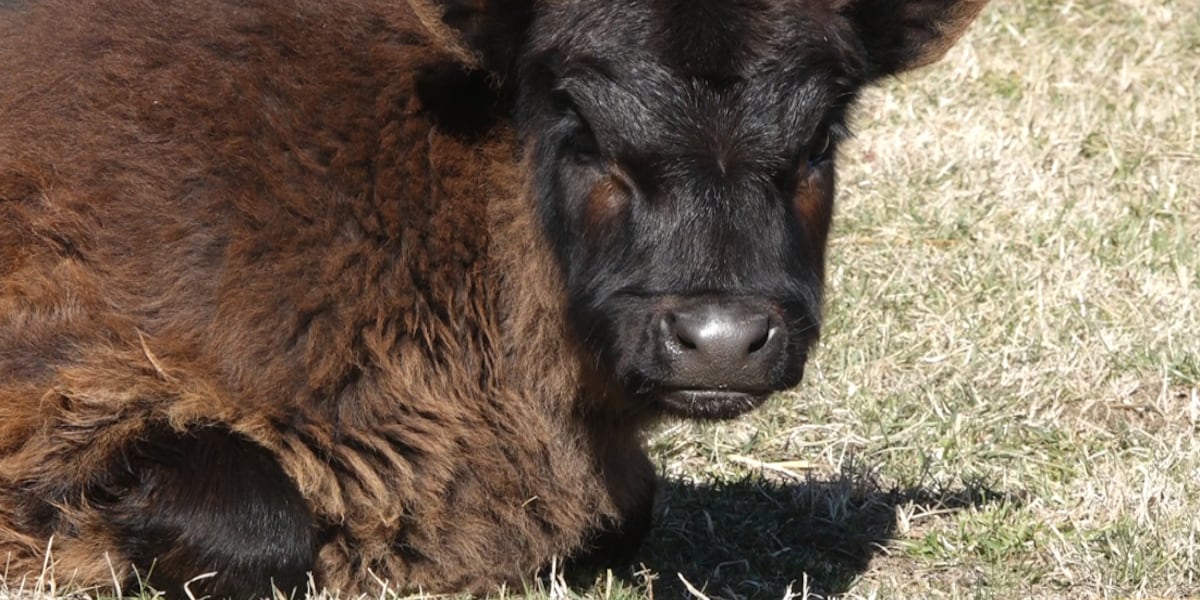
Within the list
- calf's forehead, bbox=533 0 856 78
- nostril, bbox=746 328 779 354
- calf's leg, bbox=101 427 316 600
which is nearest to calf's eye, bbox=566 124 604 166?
calf's forehead, bbox=533 0 856 78

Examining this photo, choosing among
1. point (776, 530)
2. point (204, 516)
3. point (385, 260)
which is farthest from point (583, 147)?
point (776, 530)

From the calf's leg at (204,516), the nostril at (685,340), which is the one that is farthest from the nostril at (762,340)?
the calf's leg at (204,516)

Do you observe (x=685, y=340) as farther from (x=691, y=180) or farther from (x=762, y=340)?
(x=691, y=180)

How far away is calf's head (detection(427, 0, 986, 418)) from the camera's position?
4875 mm

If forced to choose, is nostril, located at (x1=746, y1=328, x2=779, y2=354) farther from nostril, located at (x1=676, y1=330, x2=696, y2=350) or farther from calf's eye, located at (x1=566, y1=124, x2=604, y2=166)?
calf's eye, located at (x1=566, y1=124, x2=604, y2=166)

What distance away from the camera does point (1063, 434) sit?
7.37 meters

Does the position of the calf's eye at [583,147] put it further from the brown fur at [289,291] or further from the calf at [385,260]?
the brown fur at [289,291]

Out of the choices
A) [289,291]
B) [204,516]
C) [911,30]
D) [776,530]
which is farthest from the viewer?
[776,530]

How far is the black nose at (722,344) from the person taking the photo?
4.75m

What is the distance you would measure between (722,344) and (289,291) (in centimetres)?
141

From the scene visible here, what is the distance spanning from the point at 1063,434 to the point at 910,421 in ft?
2.14

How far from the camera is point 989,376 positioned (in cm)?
791

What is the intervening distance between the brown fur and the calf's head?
0.99 feet

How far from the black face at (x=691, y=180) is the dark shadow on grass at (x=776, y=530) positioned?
137cm
